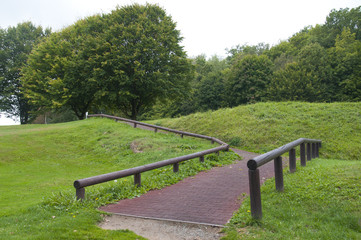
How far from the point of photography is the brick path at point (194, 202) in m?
5.40

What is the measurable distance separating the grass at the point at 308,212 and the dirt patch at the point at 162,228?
1.25 feet

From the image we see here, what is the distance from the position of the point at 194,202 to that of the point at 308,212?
2.43 m

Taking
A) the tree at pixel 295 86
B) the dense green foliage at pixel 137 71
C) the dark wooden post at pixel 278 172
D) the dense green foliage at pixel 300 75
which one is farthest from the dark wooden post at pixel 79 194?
the tree at pixel 295 86

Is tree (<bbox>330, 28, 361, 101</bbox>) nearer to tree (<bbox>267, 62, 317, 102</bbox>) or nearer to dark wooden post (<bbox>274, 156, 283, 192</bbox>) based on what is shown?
tree (<bbox>267, 62, 317, 102</bbox>)

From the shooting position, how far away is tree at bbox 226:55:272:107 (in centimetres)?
4425

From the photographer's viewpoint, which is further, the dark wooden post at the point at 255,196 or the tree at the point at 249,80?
the tree at the point at 249,80

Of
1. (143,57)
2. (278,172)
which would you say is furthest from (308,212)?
(143,57)

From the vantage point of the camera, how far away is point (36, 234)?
4520 millimetres

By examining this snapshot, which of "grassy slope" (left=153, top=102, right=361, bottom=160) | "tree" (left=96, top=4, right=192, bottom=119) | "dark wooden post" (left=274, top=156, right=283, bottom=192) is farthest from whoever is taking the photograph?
"tree" (left=96, top=4, right=192, bottom=119)

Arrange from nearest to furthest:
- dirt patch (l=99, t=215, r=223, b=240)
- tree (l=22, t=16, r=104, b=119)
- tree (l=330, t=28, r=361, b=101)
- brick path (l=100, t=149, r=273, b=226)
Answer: dirt patch (l=99, t=215, r=223, b=240), brick path (l=100, t=149, r=273, b=226), tree (l=22, t=16, r=104, b=119), tree (l=330, t=28, r=361, b=101)

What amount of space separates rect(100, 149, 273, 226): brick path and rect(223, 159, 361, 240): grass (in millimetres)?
488

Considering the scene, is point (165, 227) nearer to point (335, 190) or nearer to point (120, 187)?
point (120, 187)

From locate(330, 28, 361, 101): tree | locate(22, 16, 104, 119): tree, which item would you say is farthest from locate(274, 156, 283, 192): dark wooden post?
locate(330, 28, 361, 101): tree

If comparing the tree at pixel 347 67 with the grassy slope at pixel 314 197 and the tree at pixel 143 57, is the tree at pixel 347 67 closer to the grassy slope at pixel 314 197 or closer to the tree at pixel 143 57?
the grassy slope at pixel 314 197
